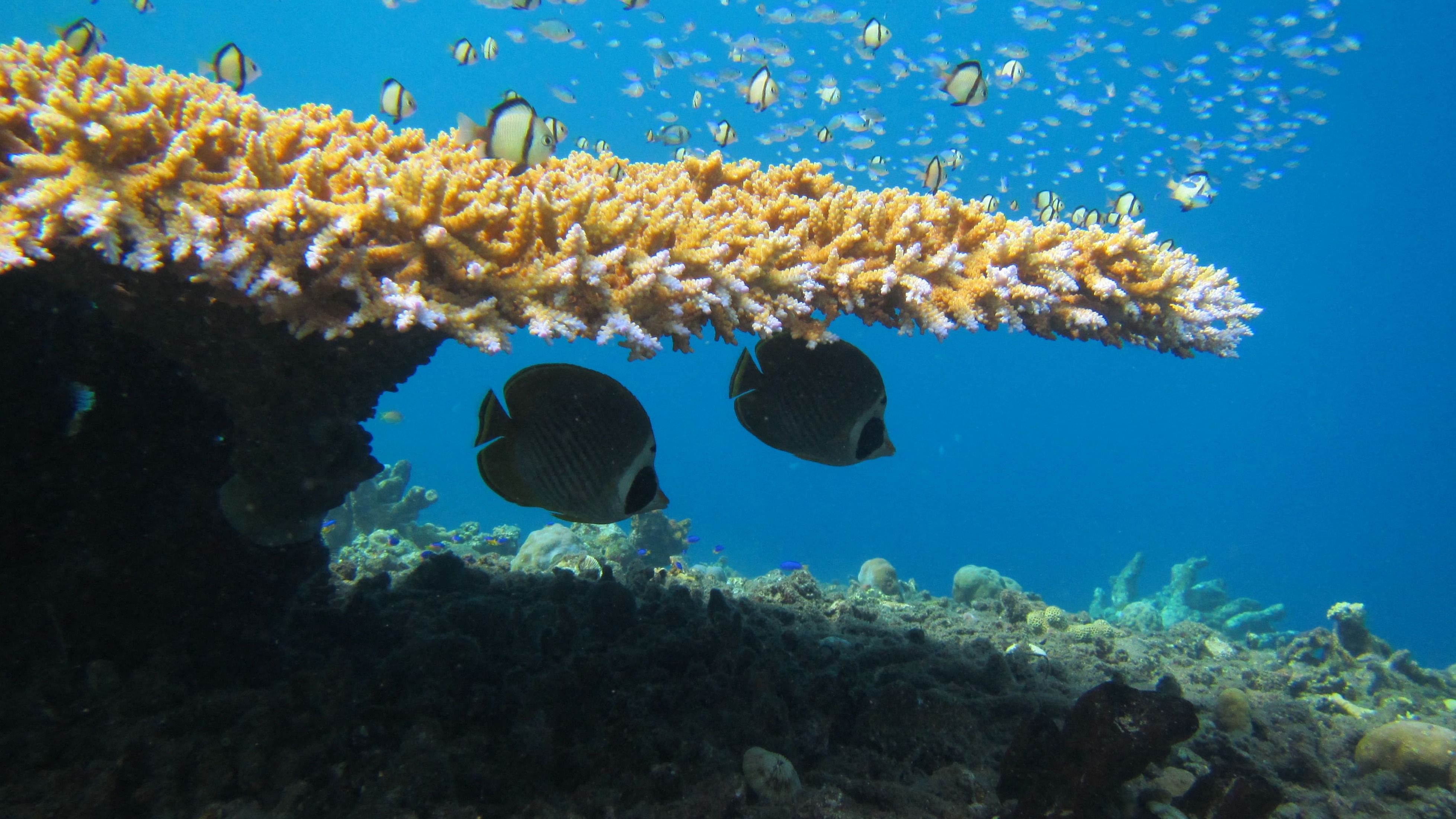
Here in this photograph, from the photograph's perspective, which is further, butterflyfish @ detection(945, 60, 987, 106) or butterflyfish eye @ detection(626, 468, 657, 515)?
butterflyfish @ detection(945, 60, 987, 106)

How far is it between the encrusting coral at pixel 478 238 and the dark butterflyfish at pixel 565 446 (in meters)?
0.22

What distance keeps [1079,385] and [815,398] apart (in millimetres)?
109353

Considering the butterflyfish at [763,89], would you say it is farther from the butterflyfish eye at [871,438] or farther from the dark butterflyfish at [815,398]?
the butterflyfish eye at [871,438]

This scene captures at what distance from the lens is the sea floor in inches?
86.4

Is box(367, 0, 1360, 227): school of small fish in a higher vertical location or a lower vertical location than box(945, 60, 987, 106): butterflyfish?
higher

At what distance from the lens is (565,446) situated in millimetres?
1700

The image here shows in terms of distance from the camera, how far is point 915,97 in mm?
34500

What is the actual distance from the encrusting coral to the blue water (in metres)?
5.45

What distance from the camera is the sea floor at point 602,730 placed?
86.4 inches

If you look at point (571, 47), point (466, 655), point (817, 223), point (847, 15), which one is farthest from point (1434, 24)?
point (571, 47)

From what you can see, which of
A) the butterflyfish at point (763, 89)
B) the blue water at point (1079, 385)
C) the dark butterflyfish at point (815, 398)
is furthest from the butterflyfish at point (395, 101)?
the dark butterflyfish at point (815, 398)

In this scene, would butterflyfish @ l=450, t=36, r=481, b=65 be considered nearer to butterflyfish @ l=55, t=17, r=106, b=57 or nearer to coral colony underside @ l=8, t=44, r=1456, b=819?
butterflyfish @ l=55, t=17, r=106, b=57

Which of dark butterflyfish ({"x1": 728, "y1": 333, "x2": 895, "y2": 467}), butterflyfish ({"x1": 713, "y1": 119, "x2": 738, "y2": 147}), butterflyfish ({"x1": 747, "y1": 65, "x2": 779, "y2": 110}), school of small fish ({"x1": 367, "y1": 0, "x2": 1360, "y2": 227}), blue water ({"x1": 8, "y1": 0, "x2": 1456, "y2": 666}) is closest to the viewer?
dark butterflyfish ({"x1": 728, "y1": 333, "x2": 895, "y2": 467})

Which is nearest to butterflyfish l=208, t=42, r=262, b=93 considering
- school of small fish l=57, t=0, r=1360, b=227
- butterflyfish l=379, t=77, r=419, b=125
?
butterflyfish l=379, t=77, r=419, b=125
